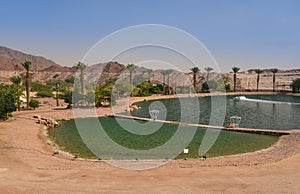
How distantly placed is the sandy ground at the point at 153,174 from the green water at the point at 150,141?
68.4 inches

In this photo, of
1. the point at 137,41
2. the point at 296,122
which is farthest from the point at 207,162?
the point at 296,122

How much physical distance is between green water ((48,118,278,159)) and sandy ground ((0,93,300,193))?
5.70ft

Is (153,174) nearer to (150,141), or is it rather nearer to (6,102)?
(150,141)

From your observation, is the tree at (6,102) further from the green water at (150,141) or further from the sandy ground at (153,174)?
the sandy ground at (153,174)

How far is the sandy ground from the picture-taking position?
11.7 m

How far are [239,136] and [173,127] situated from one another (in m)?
6.33

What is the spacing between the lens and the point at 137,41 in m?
14.3

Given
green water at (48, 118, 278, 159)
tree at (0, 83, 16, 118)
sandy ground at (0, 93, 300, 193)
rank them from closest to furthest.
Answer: sandy ground at (0, 93, 300, 193) < green water at (48, 118, 278, 159) < tree at (0, 83, 16, 118)

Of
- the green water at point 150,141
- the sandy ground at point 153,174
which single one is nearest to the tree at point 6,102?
the green water at point 150,141

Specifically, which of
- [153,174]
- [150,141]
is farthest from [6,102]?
[153,174]

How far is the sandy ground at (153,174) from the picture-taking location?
11.7 m

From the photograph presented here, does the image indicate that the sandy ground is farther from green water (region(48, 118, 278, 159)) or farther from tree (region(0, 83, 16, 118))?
tree (region(0, 83, 16, 118))

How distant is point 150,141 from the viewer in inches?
868

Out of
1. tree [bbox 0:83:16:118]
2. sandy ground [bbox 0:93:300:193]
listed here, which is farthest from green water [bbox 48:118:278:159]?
tree [bbox 0:83:16:118]
